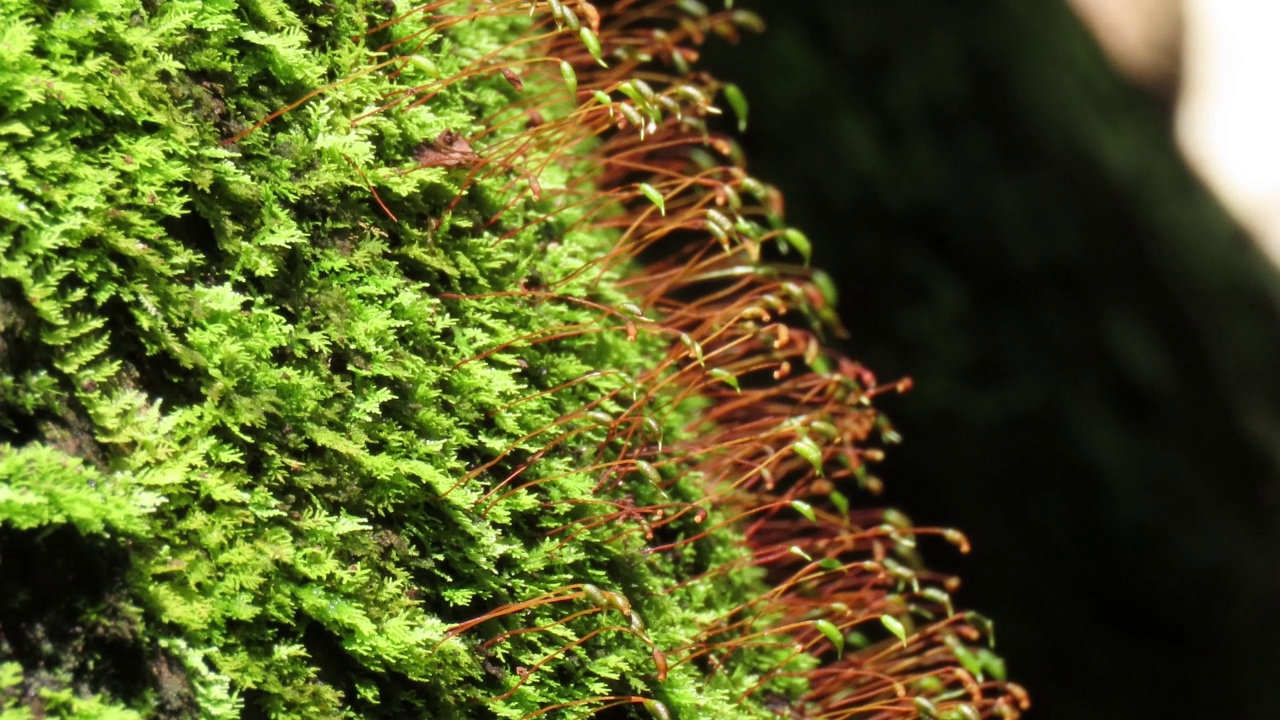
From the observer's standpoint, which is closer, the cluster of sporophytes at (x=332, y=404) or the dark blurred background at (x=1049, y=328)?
the cluster of sporophytes at (x=332, y=404)

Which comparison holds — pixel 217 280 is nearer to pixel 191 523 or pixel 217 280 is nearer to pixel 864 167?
pixel 191 523

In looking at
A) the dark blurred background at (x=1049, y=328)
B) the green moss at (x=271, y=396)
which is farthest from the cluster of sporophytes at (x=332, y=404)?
the dark blurred background at (x=1049, y=328)

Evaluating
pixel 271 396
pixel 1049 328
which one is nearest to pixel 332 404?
pixel 271 396

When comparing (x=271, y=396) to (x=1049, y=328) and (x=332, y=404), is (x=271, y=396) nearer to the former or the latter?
(x=332, y=404)

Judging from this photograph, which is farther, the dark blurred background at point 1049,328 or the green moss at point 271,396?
the dark blurred background at point 1049,328

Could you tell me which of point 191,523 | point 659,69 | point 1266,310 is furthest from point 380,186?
point 1266,310

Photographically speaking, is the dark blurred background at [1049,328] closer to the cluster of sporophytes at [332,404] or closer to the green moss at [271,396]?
the cluster of sporophytes at [332,404]
